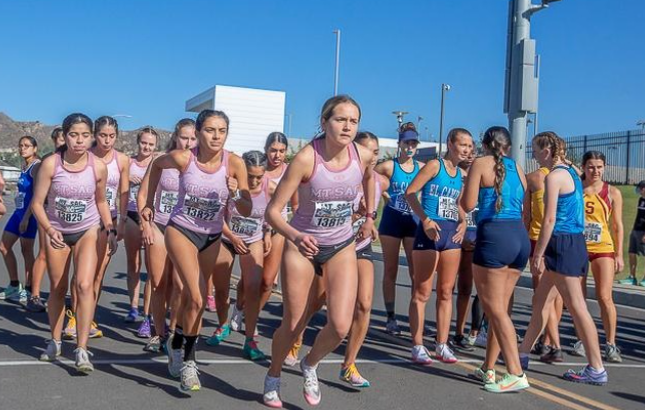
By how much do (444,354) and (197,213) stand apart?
259cm

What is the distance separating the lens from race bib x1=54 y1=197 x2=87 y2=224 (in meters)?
6.60

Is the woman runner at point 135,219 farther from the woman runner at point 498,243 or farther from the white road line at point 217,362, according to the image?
the woman runner at point 498,243

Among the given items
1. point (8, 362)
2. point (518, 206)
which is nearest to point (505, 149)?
point (518, 206)

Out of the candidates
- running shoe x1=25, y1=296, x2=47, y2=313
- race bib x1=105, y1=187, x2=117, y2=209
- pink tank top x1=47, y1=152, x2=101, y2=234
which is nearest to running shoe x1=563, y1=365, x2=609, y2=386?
pink tank top x1=47, y1=152, x2=101, y2=234

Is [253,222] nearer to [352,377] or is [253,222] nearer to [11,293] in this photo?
[352,377]

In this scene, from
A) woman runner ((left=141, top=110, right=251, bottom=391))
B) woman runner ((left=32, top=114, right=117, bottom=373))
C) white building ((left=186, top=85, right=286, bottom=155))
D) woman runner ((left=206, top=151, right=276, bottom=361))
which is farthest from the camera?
white building ((left=186, top=85, right=286, bottom=155))

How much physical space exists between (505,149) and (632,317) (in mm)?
5919

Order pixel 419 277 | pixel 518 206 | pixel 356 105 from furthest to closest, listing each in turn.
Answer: pixel 419 277 < pixel 518 206 < pixel 356 105

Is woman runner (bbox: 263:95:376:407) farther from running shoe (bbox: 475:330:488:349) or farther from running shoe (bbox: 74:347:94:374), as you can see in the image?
running shoe (bbox: 475:330:488:349)

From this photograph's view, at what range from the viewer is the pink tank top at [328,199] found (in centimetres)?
539

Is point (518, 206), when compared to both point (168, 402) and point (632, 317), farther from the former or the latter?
point (632, 317)

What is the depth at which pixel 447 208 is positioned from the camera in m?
7.30

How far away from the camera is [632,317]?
11211mm

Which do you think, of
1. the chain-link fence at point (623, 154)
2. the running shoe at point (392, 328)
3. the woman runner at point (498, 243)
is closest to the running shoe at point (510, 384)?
the woman runner at point (498, 243)
